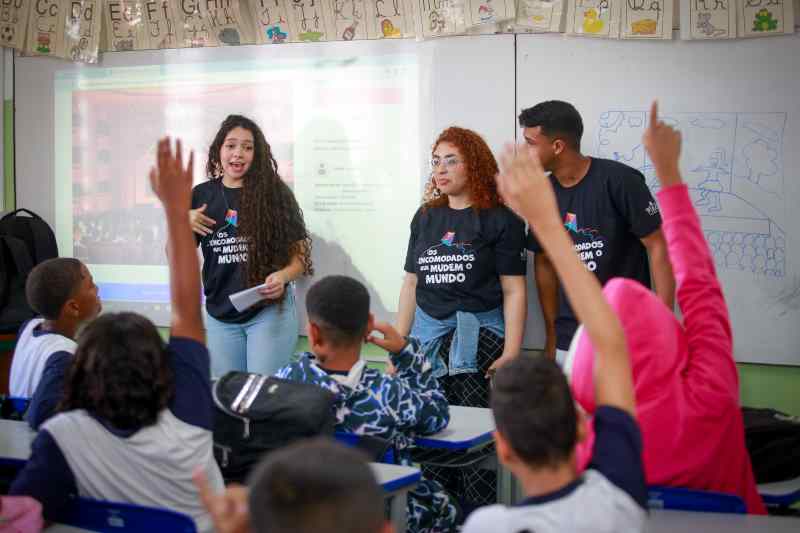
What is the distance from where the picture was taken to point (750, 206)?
3596 millimetres

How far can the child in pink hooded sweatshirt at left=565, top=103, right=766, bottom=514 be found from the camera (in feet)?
5.41

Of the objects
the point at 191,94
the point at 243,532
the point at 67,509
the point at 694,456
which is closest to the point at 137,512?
the point at 67,509

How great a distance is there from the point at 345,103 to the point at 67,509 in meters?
2.85

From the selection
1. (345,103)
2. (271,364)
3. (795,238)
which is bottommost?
(271,364)

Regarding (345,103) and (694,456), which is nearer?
(694,456)

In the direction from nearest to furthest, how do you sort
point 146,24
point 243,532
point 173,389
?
1. point 243,532
2. point 173,389
3. point 146,24

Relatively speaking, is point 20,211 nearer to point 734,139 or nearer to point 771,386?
point 734,139

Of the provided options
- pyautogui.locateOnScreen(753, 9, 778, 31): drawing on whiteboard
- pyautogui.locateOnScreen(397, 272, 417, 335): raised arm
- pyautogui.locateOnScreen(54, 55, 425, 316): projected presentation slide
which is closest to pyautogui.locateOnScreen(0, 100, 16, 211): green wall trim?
pyautogui.locateOnScreen(54, 55, 425, 316): projected presentation slide

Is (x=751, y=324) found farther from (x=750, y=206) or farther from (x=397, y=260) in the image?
(x=397, y=260)

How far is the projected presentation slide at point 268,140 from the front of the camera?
165 inches

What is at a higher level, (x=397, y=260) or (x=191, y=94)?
(x=191, y=94)

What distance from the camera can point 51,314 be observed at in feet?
9.16

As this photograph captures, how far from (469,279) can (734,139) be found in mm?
1239

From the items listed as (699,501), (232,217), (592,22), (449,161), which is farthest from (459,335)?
(699,501)
